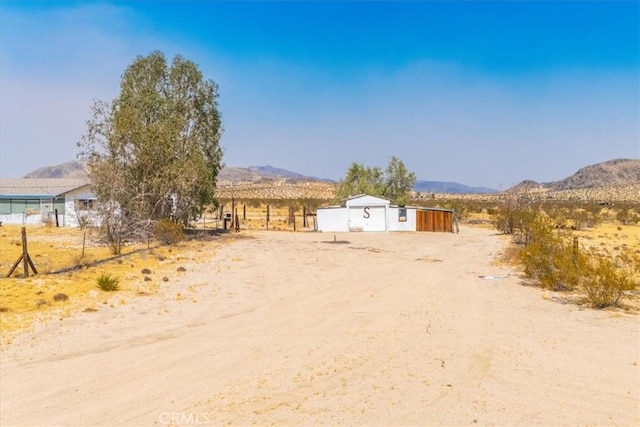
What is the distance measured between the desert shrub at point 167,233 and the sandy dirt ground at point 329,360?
11.3 metres

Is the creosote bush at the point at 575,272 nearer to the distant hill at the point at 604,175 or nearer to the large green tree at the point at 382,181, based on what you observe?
the large green tree at the point at 382,181

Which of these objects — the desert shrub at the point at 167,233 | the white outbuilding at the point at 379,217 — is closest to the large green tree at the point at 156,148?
the desert shrub at the point at 167,233

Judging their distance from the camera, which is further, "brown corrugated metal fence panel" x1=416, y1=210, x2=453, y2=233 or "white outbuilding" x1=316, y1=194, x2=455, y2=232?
"white outbuilding" x1=316, y1=194, x2=455, y2=232

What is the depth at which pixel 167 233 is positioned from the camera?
26266 millimetres

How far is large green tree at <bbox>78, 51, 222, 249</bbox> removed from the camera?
1096 inches

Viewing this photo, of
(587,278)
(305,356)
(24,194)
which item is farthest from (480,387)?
(24,194)

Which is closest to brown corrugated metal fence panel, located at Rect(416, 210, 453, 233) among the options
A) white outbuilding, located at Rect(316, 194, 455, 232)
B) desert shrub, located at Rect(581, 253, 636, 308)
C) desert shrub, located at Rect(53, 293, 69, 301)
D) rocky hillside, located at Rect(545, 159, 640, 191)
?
white outbuilding, located at Rect(316, 194, 455, 232)

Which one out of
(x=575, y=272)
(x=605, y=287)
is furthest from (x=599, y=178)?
(x=605, y=287)

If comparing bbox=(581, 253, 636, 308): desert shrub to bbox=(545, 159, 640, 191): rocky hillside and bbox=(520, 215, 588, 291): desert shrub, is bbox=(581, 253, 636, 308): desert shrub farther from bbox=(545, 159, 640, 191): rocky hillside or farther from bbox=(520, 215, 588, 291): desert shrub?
bbox=(545, 159, 640, 191): rocky hillside

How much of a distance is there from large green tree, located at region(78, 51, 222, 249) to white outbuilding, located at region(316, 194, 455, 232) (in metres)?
10.1

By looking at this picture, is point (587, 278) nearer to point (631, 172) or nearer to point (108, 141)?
point (108, 141)

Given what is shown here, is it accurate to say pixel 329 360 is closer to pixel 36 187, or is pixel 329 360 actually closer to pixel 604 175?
pixel 36 187

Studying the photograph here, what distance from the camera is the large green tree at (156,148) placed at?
27828 millimetres

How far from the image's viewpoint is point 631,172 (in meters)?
142
